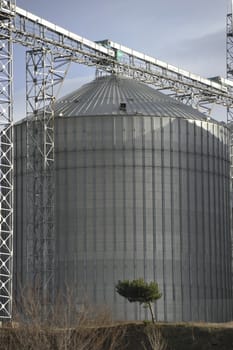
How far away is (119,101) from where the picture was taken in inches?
4225

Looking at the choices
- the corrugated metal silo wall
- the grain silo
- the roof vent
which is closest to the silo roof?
the roof vent

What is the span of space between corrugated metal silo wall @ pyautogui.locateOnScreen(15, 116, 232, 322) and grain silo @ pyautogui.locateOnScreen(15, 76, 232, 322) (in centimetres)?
10

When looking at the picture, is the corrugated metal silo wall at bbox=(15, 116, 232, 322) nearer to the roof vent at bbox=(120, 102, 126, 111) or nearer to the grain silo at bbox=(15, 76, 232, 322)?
the grain silo at bbox=(15, 76, 232, 322)

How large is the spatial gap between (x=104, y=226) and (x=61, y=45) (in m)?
18.1

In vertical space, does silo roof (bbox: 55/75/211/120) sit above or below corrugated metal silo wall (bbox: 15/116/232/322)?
above

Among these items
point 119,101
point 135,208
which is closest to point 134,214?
point 135,208

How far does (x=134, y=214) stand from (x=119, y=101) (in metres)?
13.5

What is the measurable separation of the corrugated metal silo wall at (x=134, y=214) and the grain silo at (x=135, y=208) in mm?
99

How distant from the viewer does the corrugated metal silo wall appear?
9969cm

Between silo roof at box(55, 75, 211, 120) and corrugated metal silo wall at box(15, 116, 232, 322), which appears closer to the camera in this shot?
corrugated metal silo wall at box(15, 116, 232, 322)

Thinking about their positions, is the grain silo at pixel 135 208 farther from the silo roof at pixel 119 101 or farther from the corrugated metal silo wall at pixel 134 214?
the silo roof at pixel 119 101

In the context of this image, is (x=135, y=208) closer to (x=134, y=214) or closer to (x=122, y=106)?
(x=134, y=214)

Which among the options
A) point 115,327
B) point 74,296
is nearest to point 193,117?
point 74,296

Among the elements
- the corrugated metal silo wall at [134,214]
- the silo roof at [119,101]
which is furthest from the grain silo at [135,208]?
the silo roof at [119,101]
